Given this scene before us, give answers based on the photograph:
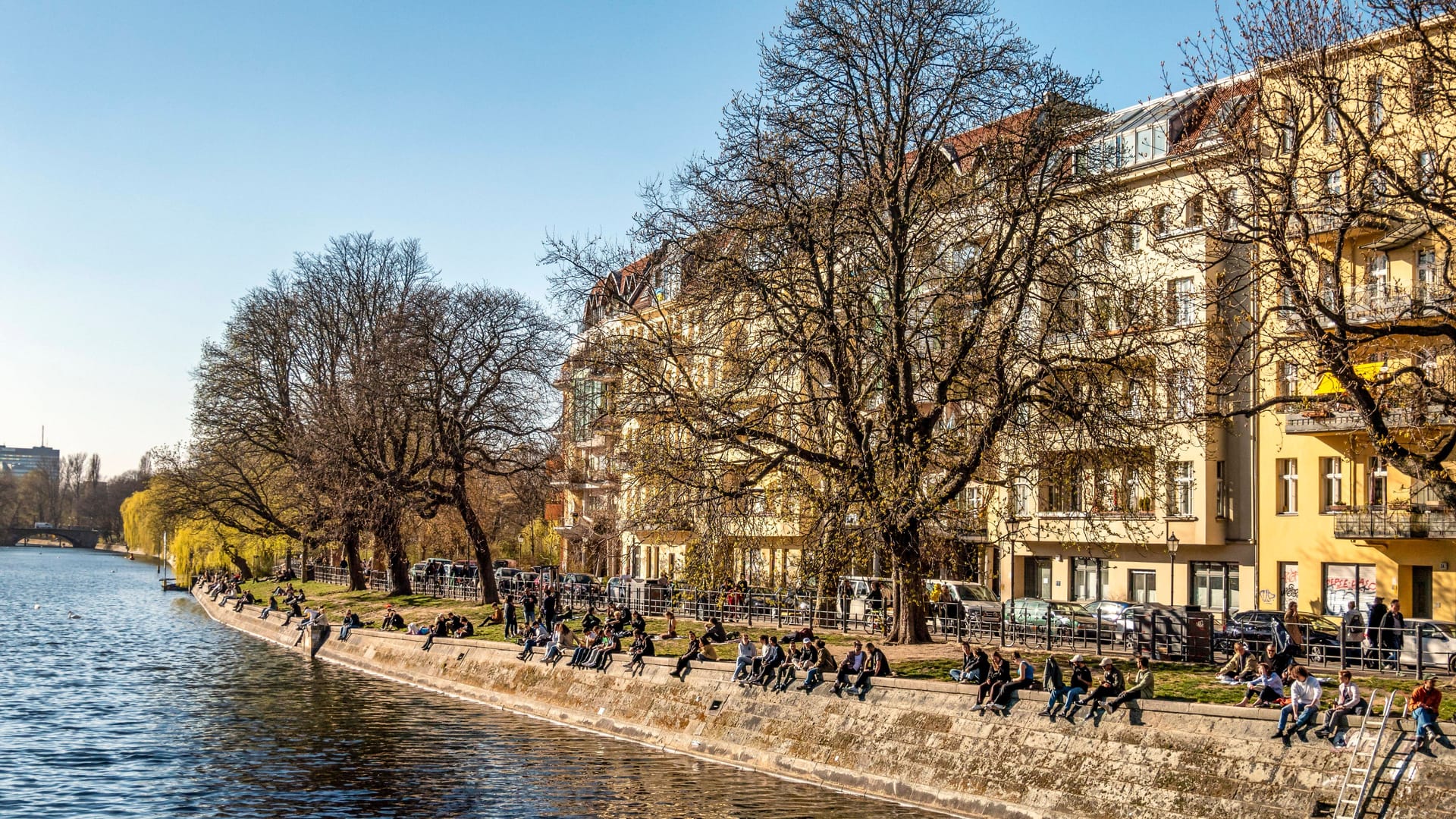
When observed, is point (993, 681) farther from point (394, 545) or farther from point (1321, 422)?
point (394, 545)

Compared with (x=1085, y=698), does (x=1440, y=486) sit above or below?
above

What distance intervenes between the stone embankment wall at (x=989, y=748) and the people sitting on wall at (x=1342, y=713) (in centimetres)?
22

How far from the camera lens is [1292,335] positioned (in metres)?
25.5

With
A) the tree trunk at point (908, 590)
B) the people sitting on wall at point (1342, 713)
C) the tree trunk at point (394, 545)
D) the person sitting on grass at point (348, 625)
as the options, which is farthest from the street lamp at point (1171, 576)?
the person sitting on grass at point (348, 625)

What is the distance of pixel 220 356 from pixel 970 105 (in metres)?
53.3

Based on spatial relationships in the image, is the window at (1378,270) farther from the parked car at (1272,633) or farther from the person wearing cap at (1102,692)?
the person wearing cap at (1102,692)

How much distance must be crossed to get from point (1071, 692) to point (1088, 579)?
31014mm

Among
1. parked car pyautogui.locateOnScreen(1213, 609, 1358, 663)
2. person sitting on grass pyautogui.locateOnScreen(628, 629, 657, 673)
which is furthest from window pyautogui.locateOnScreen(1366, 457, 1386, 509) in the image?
person sitting on grass pyautogui.locateOnScreen(628, 629, 657, 673)

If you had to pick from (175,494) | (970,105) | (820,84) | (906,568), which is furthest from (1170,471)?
(175,494)

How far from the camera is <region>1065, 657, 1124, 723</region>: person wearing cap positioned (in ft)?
78.8

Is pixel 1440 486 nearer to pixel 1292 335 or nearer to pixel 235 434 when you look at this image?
pixel 1292 335

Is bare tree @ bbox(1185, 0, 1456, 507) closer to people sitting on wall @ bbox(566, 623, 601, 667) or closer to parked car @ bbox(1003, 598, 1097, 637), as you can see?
parked car @ bbox(1003, 598, 1097, 637)

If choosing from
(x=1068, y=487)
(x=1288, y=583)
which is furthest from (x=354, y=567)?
(x=1068, y=487)

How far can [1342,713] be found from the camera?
67.0 ft
